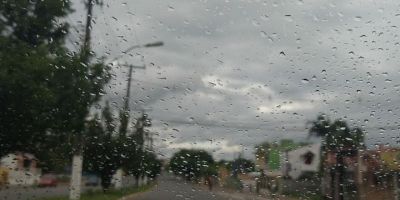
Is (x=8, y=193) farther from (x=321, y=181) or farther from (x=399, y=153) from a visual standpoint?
(x=399, y=153)

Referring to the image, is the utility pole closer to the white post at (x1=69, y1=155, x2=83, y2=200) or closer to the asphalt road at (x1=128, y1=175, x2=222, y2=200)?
the white post at (x1=69, y1=155, x2=83, y2=200)

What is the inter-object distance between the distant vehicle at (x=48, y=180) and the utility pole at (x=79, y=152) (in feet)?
1.48

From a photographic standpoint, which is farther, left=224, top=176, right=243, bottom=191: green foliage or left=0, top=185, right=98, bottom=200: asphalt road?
left=0, top=185, right=98, bottom=200: asphalt road

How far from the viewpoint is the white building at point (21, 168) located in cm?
1073

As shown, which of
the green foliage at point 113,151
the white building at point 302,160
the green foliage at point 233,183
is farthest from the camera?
the green foliage at point 113,151

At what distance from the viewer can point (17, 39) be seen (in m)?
12.9

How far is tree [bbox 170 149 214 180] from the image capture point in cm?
865

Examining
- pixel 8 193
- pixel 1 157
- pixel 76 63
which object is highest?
pixel 76 63

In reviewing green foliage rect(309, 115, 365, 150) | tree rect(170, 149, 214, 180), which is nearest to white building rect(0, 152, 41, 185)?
tree rect(170, 149, 214, 180)

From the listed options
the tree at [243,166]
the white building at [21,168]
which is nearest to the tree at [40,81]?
the white building at [21,168]

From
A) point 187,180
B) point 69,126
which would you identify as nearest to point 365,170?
point 187,180

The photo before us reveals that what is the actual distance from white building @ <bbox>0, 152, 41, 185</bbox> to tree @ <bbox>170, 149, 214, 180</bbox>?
133 inches

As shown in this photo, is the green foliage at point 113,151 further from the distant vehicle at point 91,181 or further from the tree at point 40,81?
the distant vehicle at point 91,181

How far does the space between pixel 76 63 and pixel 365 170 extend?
18.8 ft
